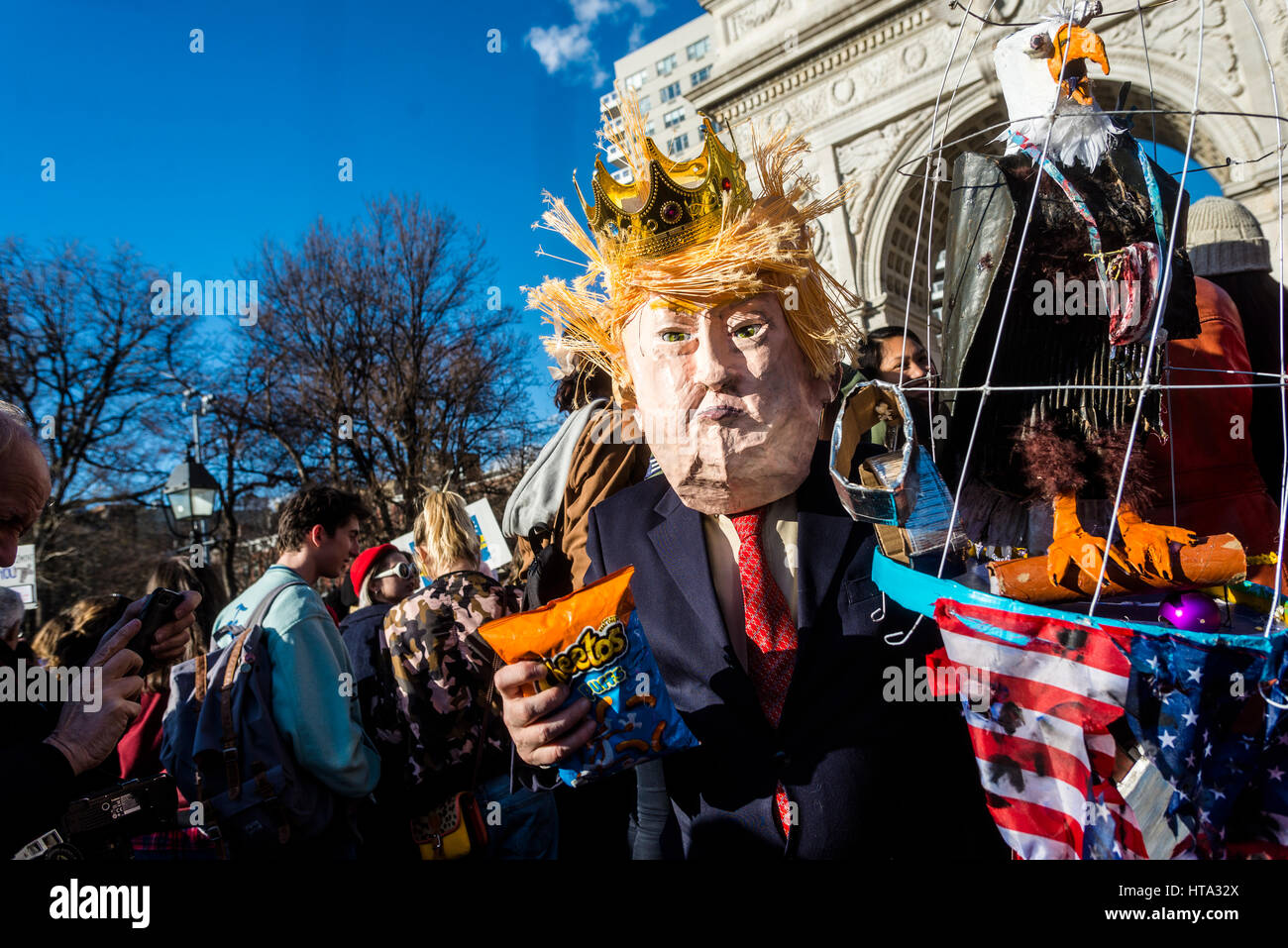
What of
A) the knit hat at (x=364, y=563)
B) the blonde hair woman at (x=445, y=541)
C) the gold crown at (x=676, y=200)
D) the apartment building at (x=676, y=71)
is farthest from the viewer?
the apartment building at (x=676, y=71)

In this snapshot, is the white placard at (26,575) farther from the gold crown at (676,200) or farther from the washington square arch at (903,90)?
the washington square arch at (903,90)

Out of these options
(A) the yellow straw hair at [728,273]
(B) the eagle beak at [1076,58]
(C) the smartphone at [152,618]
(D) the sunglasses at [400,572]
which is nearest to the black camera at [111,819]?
(C) the smartphone at [152,618]

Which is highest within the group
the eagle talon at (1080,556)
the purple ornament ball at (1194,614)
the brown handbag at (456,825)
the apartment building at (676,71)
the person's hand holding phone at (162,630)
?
the apartment building at (676,71)

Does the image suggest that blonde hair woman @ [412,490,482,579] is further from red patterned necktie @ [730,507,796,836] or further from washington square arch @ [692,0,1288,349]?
washington square arch @ [692,0,1288,349]

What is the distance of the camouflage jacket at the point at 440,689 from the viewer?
106 inches

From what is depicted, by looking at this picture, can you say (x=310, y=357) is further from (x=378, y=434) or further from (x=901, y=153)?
(x=901, y=153)

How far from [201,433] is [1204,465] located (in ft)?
58.4

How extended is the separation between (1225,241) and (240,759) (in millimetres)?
3630

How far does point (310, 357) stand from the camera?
1577 centimetres

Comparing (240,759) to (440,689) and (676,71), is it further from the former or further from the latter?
(676,71)

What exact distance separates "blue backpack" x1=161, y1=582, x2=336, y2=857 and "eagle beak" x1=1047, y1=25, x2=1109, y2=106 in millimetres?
2913

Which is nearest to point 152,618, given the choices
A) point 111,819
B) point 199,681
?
point 111,819

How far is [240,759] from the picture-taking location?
2523 millimetres

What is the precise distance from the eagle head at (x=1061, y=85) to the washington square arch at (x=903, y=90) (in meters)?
5.72
